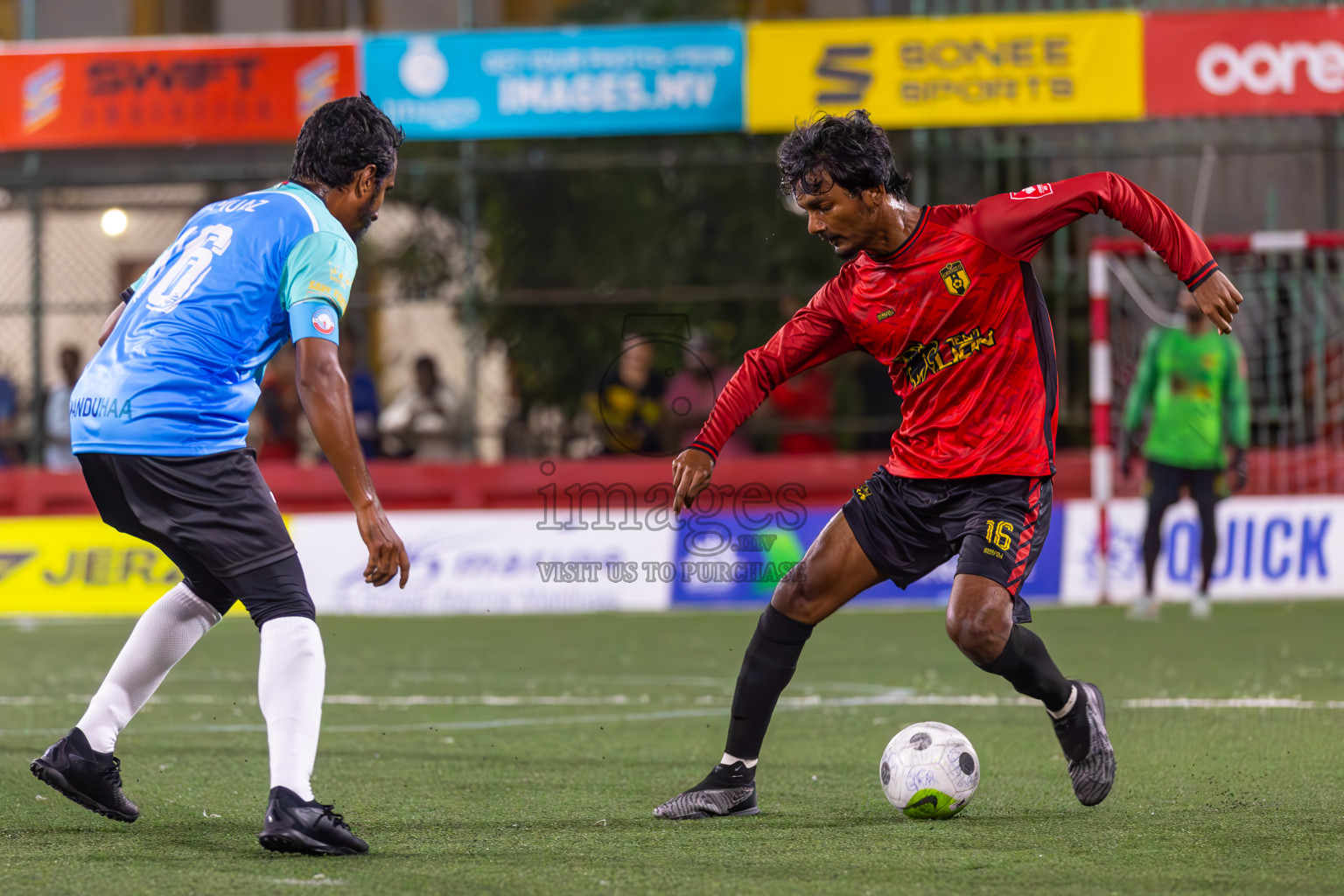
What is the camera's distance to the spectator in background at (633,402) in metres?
14.4

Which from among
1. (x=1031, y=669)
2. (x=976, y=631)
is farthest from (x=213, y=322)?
(x=1031, y=669)

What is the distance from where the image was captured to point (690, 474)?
17.2ft

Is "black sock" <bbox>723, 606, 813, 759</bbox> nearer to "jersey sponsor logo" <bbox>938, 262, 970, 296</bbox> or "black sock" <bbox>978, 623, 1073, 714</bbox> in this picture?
"black sock" <bbox>978, 623, 1073, 714</bbox>

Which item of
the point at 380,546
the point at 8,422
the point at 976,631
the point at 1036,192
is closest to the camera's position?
the point at 380,546

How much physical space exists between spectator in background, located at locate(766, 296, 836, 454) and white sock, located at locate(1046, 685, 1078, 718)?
973cm

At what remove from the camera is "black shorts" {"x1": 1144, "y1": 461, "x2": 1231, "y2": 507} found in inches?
479

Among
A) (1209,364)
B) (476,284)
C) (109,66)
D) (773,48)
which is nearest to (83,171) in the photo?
(109,66)

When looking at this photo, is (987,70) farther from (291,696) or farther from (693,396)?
(291,696)

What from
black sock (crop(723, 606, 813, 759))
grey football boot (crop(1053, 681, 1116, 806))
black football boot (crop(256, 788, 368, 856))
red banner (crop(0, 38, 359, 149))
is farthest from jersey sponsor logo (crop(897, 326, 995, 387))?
red banner (crop(0, 38, 359, 149))

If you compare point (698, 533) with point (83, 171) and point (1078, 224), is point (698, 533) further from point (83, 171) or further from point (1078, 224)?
point (83, 171)

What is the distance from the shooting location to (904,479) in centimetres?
543

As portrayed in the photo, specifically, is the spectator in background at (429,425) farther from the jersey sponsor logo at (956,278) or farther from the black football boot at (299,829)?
the black football boot at (299,829)

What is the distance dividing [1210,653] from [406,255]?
9.22 m

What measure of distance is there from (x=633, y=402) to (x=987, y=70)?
406 cm
